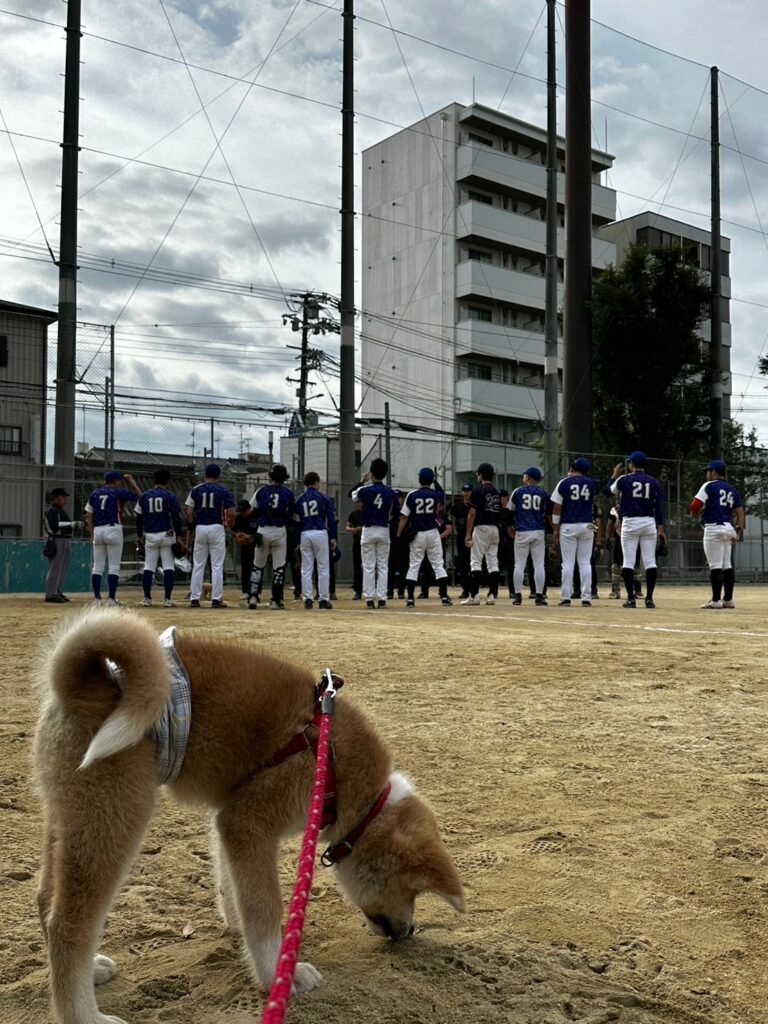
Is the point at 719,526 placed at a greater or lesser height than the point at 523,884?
greater

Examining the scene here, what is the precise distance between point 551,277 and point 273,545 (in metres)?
17.1

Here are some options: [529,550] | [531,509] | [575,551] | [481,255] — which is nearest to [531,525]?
[531,509]

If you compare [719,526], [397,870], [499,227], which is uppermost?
[499,227]

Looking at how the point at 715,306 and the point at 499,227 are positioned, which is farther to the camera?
the point at 499,227

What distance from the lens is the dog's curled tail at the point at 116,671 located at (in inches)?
80.8

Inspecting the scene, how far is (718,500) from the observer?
15.0 meters

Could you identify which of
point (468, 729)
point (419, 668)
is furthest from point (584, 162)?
point (468, 729)

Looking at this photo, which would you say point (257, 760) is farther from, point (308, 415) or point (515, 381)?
point (515, 381)

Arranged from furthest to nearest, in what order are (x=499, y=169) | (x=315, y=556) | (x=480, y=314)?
(x=480, y=314) < (x=499, y=169) < (x=315, y=556)

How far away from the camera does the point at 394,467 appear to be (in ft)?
86.4

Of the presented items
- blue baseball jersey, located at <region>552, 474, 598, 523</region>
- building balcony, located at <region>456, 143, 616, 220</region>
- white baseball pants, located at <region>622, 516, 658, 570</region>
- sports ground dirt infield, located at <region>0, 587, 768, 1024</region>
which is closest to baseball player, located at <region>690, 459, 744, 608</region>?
white baseball pants, located at <region>622, 516, 658, 570</region>

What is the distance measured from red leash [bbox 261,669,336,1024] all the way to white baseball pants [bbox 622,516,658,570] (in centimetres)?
1275

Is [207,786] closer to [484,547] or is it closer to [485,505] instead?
[485,505]

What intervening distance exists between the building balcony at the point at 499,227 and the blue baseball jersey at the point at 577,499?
36.8 m
